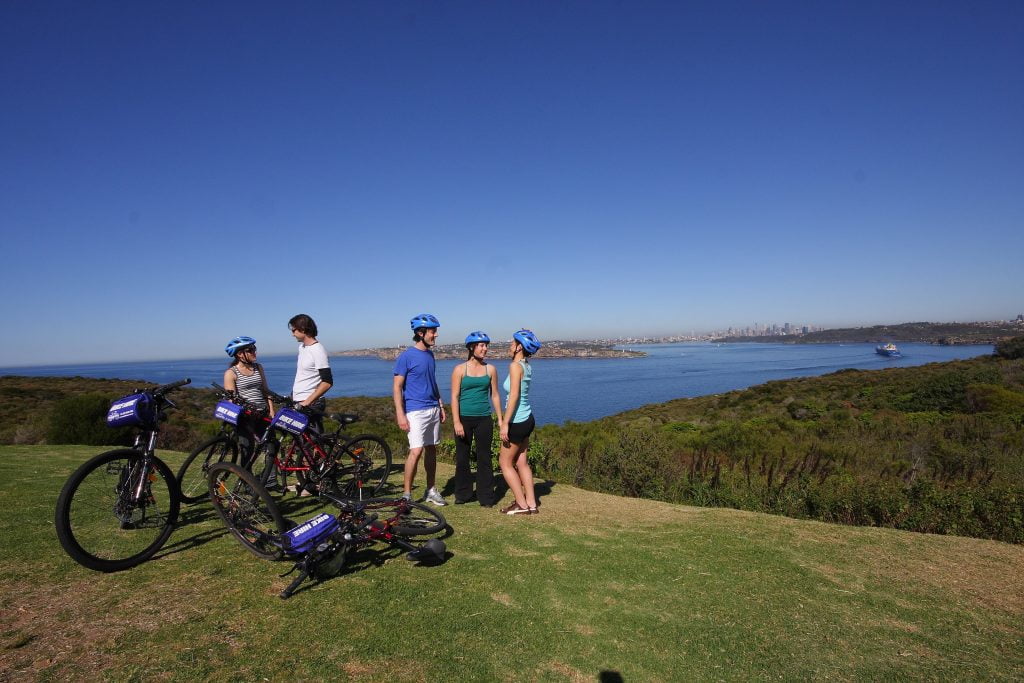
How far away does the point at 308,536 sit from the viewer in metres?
3.48

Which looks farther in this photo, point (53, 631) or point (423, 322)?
point (423, 322)

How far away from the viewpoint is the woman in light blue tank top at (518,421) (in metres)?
5.36

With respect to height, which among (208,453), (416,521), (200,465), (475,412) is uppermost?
(475,412)

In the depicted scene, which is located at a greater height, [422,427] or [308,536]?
[422,427]

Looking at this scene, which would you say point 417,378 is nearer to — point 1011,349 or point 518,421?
point 518,421

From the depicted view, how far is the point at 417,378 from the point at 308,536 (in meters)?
2.32

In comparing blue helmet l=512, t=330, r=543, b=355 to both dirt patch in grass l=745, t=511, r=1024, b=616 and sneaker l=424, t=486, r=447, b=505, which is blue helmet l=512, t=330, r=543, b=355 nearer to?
sneaker l=424, t=486, r=447, b=505

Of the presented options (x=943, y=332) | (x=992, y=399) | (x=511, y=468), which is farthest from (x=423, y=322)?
(x=943, y=332)

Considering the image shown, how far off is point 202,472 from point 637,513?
16.2 feet

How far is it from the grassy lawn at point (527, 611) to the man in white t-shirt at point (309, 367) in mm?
1480

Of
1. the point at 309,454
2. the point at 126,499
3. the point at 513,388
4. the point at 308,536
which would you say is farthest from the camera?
the point at 309,454

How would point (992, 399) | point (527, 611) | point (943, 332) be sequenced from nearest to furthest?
point (527, 611)
point (992, 399)
point (943, 332)

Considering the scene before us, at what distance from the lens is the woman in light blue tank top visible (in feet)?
17.6

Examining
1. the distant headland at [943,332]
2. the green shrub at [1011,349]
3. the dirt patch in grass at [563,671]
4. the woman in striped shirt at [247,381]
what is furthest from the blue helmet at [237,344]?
the distant headland at [943,332]
